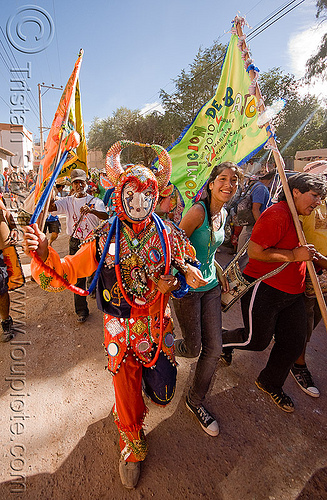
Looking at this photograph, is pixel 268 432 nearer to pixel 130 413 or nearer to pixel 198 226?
pixel 130 413

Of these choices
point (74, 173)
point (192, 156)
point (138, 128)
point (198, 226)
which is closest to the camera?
point (198, 226)

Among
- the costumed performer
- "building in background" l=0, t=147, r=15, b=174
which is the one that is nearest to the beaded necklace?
the costumed performer

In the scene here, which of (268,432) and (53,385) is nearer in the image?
(268,432)

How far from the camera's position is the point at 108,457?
203 cm

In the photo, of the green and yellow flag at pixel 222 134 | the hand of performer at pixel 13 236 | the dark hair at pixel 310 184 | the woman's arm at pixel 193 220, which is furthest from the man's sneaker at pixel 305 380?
the hand of performer at pixel 13 236

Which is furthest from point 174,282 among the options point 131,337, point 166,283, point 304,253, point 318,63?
point 318,63

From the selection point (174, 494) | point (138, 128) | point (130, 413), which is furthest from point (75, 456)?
point (138, 128)

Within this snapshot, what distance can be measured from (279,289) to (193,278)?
98 centimetres

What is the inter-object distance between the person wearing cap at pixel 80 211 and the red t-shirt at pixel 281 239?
229 centimetres

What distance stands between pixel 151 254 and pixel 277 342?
154 cm

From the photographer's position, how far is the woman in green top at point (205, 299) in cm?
219

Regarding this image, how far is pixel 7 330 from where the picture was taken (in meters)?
3.51

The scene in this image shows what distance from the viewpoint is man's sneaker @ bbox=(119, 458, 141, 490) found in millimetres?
1806

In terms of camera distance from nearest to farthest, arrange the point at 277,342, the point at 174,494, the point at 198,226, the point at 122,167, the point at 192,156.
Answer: the point at 174,494, the point at 122,167, the point at 198,226, the point at 277,342, the point at 192,156
